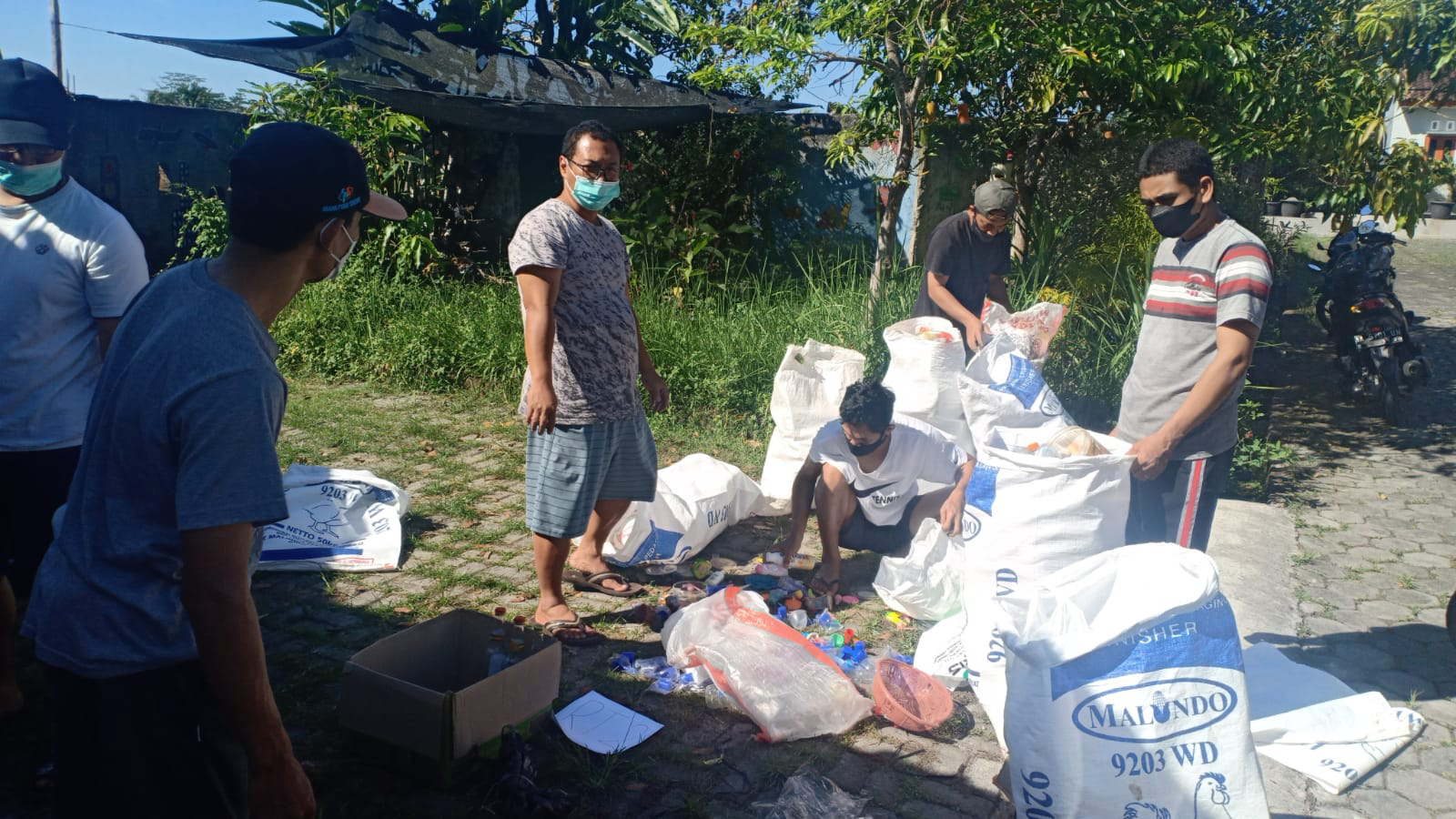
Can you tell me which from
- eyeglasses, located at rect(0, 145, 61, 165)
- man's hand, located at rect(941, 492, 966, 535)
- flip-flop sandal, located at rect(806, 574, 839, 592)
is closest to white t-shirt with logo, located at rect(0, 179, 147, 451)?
eyeglasses, located at rect(0, 145, 61, 165)

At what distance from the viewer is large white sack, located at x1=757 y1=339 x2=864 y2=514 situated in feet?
16.8

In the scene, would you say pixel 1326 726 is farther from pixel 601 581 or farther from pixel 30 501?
pixel 30 501

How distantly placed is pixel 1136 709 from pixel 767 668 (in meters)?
1.25

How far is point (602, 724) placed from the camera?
3.16 metres

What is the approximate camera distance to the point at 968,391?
3.52 m

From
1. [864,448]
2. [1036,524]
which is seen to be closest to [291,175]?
[1036,524]

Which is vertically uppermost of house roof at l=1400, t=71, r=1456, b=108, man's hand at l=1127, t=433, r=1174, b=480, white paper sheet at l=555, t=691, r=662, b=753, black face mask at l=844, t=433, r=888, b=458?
house roof at l=1400, t=71, r=1456, b=108

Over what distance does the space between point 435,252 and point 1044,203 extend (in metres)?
5.41

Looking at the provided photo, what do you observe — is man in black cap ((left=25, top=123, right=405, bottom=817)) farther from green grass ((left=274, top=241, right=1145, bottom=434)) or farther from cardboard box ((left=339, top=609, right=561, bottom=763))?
green grass ((left=274, top=241, right=1145, bottom=434))

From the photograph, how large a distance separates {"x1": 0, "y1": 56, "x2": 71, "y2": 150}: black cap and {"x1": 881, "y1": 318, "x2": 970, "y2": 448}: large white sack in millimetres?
3601

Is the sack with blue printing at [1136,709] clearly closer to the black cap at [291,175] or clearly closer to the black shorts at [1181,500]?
the black shorts at [1181,500]

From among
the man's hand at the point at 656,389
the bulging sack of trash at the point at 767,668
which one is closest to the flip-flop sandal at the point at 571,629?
the bulging sack of trash at the point at 767,668

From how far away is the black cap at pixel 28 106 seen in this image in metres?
2.77

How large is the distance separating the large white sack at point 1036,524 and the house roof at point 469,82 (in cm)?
647
